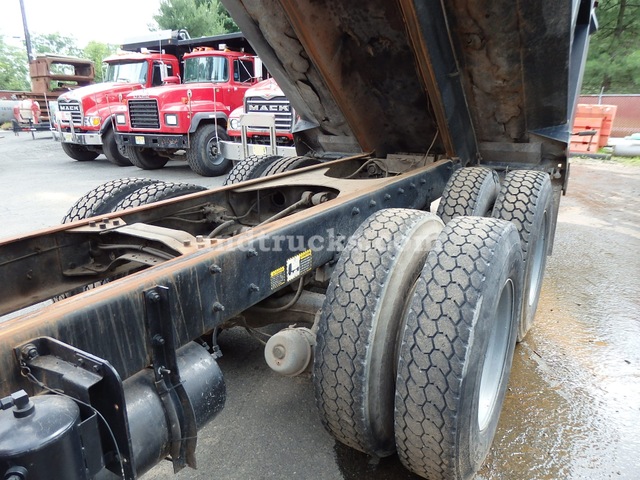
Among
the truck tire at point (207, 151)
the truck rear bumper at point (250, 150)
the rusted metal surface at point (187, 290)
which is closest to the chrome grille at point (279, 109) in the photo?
the truck rear bumper at point (250, 150)

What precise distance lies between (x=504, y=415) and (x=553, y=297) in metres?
2.00

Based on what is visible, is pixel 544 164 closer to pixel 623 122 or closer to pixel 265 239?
pixel 265 239

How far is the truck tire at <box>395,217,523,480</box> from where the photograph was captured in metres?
1.85

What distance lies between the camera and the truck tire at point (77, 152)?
14.3m

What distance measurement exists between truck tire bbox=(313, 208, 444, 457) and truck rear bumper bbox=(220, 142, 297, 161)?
6913mm

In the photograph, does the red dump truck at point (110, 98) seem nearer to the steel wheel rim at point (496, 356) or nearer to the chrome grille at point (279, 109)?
the chrome grille at point (279, 109)

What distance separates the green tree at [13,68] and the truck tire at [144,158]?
48.7 metres

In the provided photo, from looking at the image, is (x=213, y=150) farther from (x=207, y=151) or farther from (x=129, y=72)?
(x=129, y=72)

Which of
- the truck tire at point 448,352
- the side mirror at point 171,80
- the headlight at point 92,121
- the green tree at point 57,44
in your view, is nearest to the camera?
the truck tire at point 448,352

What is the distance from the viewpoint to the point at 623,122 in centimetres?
1675

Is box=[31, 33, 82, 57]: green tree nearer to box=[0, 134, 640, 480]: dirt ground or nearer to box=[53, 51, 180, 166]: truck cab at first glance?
box=[53, 51, 180, 166]: truck cab

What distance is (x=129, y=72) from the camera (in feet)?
44.7

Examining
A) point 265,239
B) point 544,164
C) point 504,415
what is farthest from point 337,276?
point 544,164

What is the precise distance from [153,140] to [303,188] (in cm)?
897
